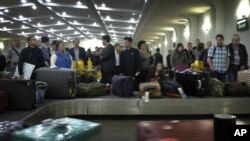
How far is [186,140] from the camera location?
5.54 feet

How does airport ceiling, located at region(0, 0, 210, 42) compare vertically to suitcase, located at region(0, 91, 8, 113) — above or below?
above

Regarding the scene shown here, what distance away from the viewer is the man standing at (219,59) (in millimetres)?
7508

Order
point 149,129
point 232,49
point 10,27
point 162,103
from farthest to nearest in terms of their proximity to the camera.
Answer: point 10,27 < point 232,49 < point 162,103 < point 149,129

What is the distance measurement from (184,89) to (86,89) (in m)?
2.06

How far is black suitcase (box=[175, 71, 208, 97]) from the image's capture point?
6527mm

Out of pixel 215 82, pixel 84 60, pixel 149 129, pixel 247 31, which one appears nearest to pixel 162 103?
pixel 215 82

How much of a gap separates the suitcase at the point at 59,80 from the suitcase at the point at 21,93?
979 millimetres

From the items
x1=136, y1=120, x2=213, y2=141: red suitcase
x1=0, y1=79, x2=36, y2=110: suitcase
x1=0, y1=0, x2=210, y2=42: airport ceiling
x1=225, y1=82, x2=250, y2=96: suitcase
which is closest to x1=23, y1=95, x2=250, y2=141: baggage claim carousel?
x1=225, y1=82, x2=250, y2=96: suitcase

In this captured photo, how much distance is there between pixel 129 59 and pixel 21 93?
2740 millimetres

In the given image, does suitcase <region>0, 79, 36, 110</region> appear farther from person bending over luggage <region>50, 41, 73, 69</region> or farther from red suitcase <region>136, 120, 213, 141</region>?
red suitcase <region>136, 120, 213, 141</region>

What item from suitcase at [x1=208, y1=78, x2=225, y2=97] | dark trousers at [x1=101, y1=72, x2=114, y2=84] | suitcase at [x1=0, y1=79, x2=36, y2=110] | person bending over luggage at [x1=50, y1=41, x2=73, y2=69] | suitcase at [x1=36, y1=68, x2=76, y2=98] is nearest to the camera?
suitcase at [x1=0, y1=79, x2=36, y2=110]

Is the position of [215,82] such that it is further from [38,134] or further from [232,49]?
[38,134]

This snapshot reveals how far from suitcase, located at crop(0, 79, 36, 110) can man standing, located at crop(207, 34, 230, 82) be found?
4288 mm

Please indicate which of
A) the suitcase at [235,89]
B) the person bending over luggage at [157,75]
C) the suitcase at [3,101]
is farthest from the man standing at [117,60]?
the suitcase at [3,101]
